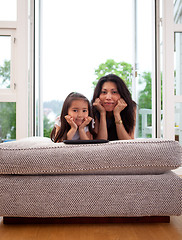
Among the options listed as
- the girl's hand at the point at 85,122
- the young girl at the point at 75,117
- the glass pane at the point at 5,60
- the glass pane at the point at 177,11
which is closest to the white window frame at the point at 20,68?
the glass pane at the point at 5,60

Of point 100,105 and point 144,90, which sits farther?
point 144,90

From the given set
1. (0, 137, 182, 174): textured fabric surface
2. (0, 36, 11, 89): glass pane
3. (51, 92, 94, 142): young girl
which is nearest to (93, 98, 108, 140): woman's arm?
(51, 92, 94, 142): young girl

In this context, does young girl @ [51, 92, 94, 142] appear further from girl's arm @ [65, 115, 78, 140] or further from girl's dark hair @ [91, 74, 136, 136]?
girl's dark hair @ [91, 74, 136, 136]

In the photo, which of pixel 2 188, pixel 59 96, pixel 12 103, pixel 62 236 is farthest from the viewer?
pixel 59 96

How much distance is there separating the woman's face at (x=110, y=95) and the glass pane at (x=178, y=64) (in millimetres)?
857

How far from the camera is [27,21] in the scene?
2.88 meters

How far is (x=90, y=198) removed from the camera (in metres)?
1.35

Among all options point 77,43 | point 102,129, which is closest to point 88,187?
point 102,129

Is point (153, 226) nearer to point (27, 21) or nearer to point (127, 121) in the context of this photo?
point (127, 121)

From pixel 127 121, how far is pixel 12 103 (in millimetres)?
1216

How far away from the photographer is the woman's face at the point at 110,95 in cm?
232

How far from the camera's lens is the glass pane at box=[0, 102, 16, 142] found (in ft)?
9.44

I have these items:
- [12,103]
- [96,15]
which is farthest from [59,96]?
[12,103]

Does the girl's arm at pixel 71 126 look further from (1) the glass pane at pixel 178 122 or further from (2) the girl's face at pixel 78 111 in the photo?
(1) the glass pane at pixel 178 122
